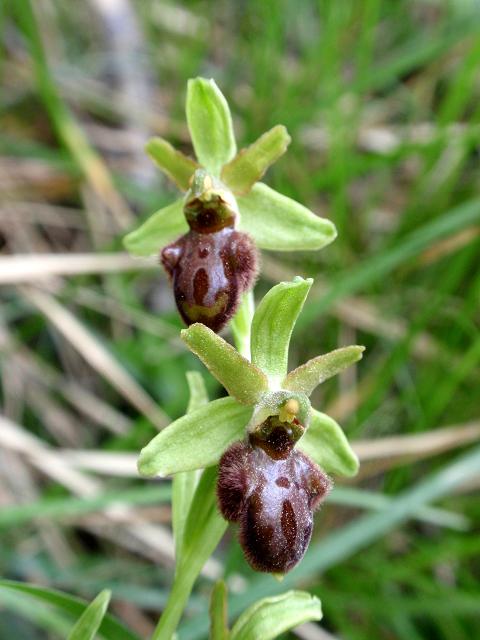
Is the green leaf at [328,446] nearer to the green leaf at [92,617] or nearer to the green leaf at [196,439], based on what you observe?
the green leaf at [196,439]

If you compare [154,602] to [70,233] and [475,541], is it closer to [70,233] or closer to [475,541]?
[475,541]

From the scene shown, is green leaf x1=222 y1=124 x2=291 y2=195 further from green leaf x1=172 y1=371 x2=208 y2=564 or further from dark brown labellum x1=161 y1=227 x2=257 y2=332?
green leaf x1=172 y1=371 x2=208 y2=564

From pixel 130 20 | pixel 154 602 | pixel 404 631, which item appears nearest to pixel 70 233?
pixel 130 20

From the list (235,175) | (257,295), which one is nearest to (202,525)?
(235,175)

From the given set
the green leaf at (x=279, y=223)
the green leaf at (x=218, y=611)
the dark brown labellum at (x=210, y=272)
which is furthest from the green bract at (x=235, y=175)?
the green leaf at (x=218, y=611)

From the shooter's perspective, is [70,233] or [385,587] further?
[70,233]

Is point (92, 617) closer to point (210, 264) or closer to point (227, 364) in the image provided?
point (227, 364)

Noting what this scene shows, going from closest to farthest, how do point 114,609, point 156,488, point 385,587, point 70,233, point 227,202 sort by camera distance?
point 227,202, point 156,488, point 385,587, point 114,609, point 70,233

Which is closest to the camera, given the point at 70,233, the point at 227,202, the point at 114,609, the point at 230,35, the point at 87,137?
the point at 227,202
